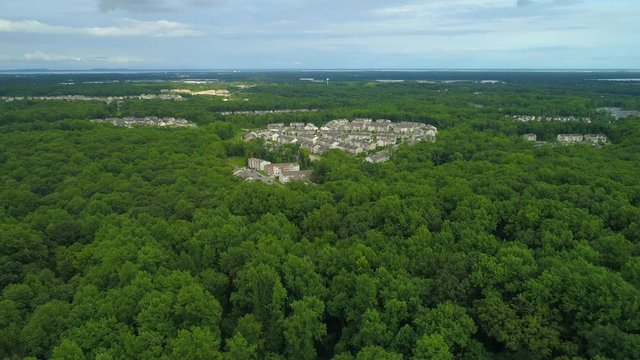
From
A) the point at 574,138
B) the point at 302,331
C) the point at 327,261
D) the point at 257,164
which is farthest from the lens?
the point at 574,138

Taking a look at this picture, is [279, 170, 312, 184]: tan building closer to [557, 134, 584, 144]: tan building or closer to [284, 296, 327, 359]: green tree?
[284, 296, 327, 359]: green tree

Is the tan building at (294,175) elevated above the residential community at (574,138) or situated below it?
below

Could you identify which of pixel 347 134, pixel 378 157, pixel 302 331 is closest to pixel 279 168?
pixel 378 157

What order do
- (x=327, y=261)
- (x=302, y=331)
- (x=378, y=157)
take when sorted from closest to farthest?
(x=302, y=331) < (x=327, y=261) < (x=378, y=157)

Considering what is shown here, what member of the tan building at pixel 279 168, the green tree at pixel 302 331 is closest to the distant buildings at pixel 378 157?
the tan building at pixel 279 168

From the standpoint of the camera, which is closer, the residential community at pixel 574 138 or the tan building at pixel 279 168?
the tan building at pixel 279 168

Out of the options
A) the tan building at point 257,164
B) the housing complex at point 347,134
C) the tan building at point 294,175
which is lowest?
the tan building at point 294,175

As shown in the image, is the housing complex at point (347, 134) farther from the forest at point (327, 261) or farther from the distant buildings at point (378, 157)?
the forest at point (327, 261)

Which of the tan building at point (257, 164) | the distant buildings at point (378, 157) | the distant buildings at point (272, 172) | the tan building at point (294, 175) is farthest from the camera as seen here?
the tan building at point (257, 164)

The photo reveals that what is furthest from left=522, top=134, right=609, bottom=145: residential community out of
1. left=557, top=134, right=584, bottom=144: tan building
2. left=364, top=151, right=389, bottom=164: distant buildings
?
left=364, top=151, right=389, bottom=164: distant buildings

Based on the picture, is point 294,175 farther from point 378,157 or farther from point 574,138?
point 574,138
